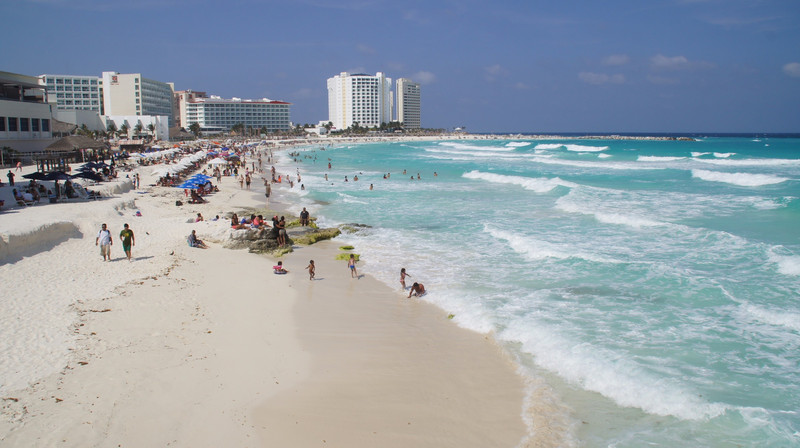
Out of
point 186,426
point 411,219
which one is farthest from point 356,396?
point 411,219

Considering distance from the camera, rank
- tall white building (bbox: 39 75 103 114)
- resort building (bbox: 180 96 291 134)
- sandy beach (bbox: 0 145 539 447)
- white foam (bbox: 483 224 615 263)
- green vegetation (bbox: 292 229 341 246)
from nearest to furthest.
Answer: sandy beach (bbox: 0 145 539 447), white foam (bbox: 483 224 615 263), green vegetation (bbox: 292 229 341 246), tall white building (bbox: 39 75 103 114), resort building (bbox: 180 96 291 134)

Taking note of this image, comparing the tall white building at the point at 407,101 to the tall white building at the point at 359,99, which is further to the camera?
the tall white building at the point at 407,101

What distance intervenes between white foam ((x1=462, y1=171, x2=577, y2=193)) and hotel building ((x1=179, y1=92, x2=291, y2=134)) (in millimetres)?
105065

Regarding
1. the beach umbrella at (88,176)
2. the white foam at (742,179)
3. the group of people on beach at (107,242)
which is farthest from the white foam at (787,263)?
the beach umbrella at (88,176)

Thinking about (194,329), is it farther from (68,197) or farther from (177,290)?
(68,197)

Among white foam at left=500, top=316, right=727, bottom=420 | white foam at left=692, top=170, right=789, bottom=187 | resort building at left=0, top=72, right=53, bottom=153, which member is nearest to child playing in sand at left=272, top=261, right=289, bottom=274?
white foam at left=500, top=316, right=727, bottom=420

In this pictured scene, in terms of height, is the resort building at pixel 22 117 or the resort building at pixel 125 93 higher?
the resort building at pixel 125 93

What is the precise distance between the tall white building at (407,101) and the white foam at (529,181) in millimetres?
153677

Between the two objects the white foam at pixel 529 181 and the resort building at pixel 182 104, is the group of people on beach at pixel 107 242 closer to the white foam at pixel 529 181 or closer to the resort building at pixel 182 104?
the white foam at pixel 529 181

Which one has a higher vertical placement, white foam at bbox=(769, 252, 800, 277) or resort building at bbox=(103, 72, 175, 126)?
resort building at bbox=(103, 72, 175, 126)

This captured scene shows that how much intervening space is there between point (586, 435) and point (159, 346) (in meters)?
6.24

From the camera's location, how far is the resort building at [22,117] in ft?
100

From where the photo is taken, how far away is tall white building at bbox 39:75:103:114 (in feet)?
333

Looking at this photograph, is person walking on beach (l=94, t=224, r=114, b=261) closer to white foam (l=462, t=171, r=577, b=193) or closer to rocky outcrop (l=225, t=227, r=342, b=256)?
rocky outcrop (l=225, t=227, r=342, b=256)
